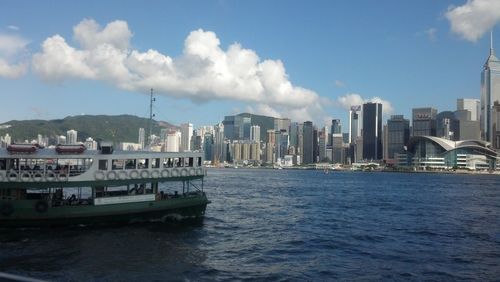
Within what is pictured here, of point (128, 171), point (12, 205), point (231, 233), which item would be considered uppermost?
point (128, 171)

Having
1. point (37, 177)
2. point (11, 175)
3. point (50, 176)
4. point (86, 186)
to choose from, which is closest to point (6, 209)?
point (11, 175)

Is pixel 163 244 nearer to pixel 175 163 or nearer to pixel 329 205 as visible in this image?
pixel 175 163

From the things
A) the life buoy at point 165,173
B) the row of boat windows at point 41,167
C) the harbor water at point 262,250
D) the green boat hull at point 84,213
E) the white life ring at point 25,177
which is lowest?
the harbor water at point 262,250

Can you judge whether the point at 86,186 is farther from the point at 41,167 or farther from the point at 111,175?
the point at 41,167

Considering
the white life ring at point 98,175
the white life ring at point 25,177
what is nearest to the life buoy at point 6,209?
the white life ring at point 25,177

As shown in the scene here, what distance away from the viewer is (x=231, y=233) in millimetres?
34594

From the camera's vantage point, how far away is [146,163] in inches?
1391

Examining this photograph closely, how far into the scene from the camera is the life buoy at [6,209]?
30.8 meters

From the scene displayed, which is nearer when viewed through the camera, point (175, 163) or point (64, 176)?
point (64, 176)

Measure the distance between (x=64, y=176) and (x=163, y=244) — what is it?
914 centimetres

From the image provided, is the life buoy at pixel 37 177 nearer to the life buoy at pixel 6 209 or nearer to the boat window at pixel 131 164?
the life buoy at pixel 6 209

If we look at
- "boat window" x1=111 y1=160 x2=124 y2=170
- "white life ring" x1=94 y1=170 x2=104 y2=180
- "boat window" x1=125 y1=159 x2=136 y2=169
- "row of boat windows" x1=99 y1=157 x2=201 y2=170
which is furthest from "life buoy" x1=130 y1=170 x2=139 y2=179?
"white life ring" x1=94 y1=170 x2=104 y2=180

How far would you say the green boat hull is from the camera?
31.1 meters

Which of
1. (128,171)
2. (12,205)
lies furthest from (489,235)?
(12,205)
